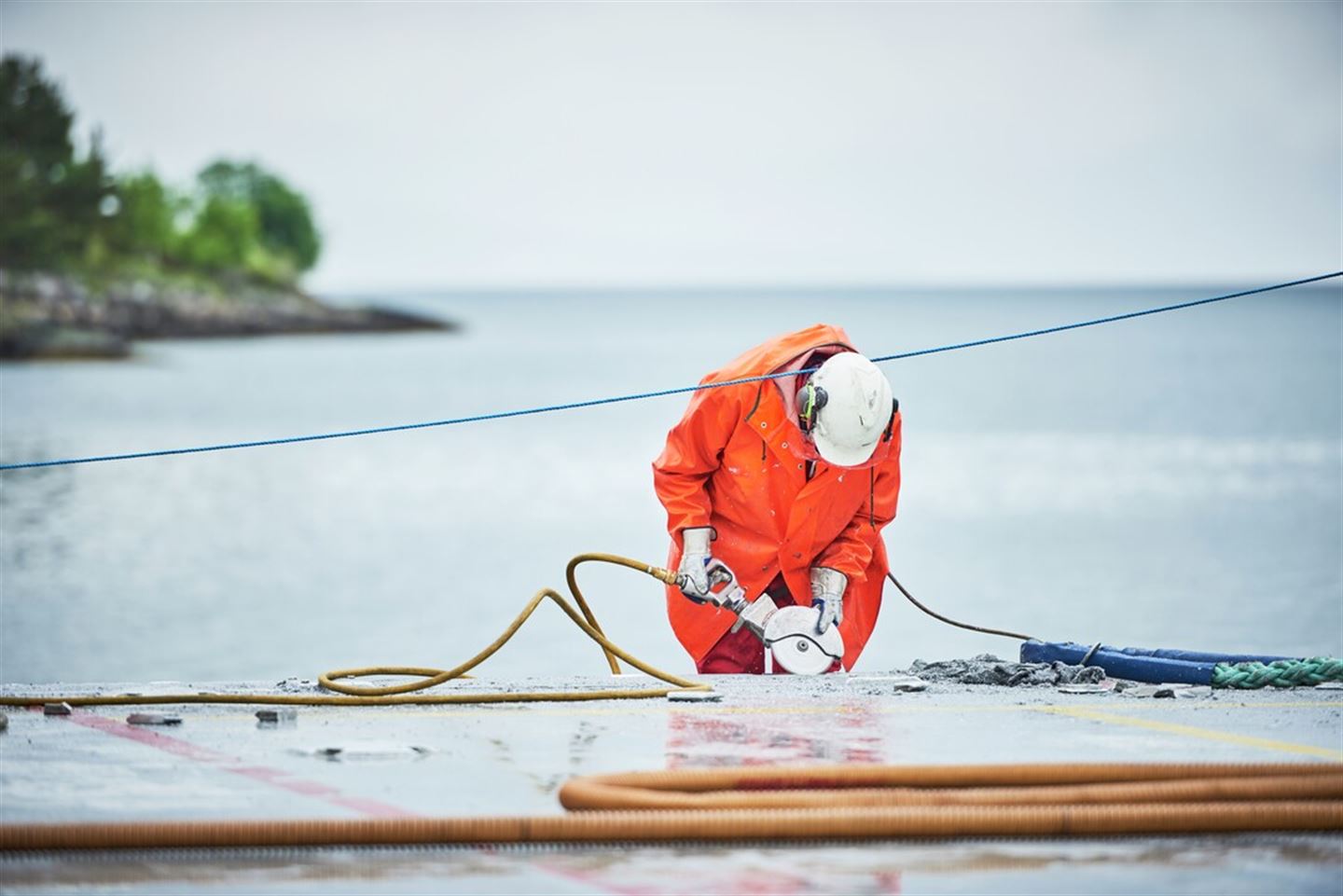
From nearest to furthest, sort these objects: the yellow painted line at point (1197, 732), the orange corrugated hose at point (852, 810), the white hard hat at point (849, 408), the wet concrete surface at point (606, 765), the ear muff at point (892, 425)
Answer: the wet concrete surface at point (606, 765) < the orange corrugated hose at point (852, 810) < the yellow painted line at point (1197, 732) < the white hard hat at point (849, 408) < the ear muff at point (892, 425)

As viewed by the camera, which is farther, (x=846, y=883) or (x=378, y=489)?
(x=378, y=489)

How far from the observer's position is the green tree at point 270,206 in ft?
384

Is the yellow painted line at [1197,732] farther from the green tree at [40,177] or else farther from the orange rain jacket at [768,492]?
the green tree at [40,177]

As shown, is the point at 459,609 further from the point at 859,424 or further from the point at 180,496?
the point at 859,424

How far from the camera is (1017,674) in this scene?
20.8ft

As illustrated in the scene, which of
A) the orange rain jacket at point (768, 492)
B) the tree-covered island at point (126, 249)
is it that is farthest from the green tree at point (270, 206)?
the orange rain jacket at point (768, 492)

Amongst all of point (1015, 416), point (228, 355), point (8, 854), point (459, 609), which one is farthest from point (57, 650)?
point (228, 355)

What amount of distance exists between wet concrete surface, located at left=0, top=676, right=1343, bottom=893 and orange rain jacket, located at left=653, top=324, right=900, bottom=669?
0.73 m

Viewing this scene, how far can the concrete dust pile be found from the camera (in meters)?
6.36

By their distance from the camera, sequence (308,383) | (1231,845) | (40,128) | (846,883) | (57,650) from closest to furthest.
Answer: (846,883), (1231,845), (57,650), (308,383), (40,128)

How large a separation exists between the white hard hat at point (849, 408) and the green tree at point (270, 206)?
367 ft

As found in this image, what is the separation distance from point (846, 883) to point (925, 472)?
29466 mm

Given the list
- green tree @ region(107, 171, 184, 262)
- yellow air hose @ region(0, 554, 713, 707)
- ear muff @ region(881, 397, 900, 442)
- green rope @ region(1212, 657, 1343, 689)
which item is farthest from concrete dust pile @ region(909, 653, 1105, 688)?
green tree @ region(107, 171, 184, 262)

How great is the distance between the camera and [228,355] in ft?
266
